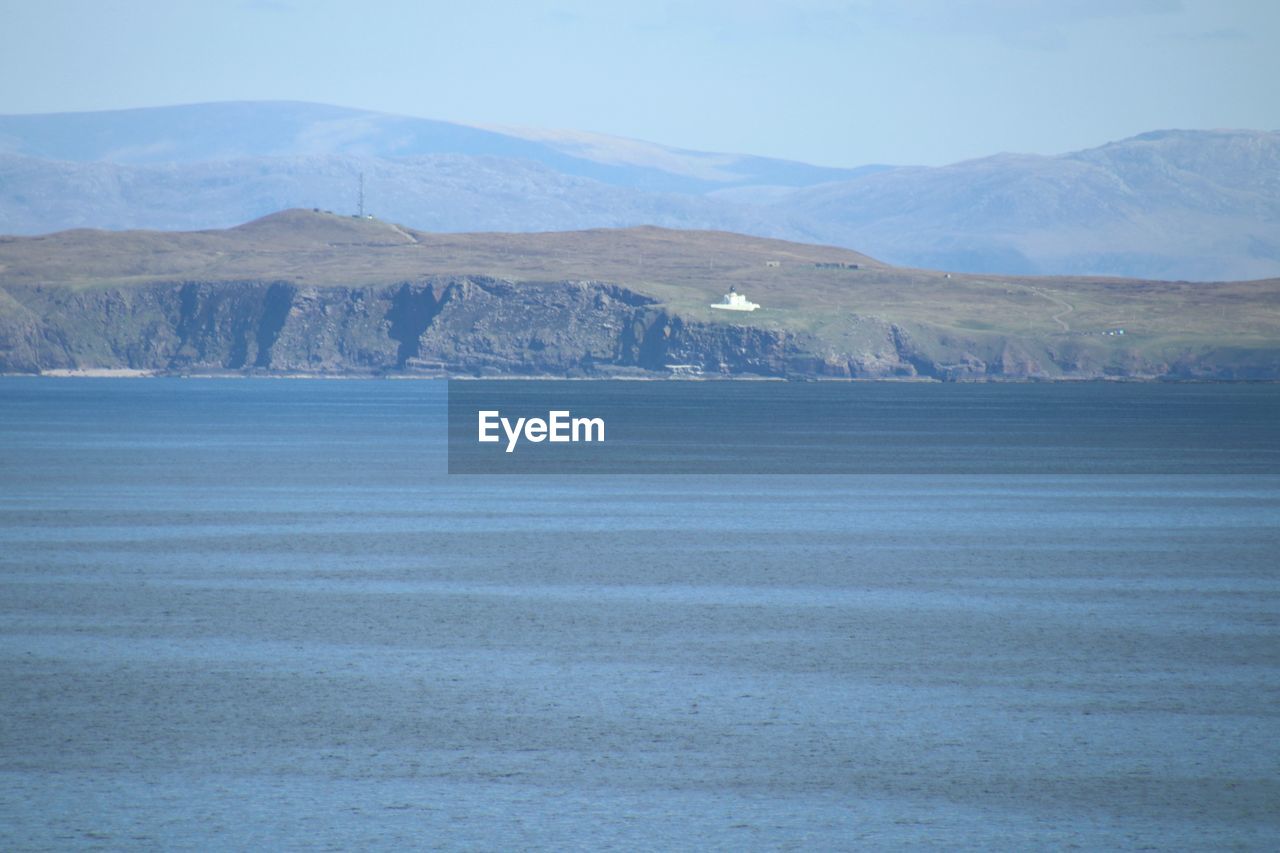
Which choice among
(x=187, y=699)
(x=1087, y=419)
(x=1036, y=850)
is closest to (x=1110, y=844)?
(x=1036, y=850)

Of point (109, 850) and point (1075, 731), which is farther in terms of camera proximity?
point (1075, 731)

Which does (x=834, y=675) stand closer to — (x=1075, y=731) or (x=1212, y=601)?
(x=1075, y=731)

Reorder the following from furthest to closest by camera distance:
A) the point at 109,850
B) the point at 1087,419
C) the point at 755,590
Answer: the point at 1087,419, the point at 755,590, the point at 109,850

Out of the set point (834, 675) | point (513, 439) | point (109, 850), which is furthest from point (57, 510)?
point (513, 439)

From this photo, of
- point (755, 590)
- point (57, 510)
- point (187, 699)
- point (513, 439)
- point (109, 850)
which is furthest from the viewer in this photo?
point (513, 439)

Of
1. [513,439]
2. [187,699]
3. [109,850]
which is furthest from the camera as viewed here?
[513,439]

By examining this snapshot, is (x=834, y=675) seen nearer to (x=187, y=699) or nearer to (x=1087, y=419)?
(x=187, y=699)
